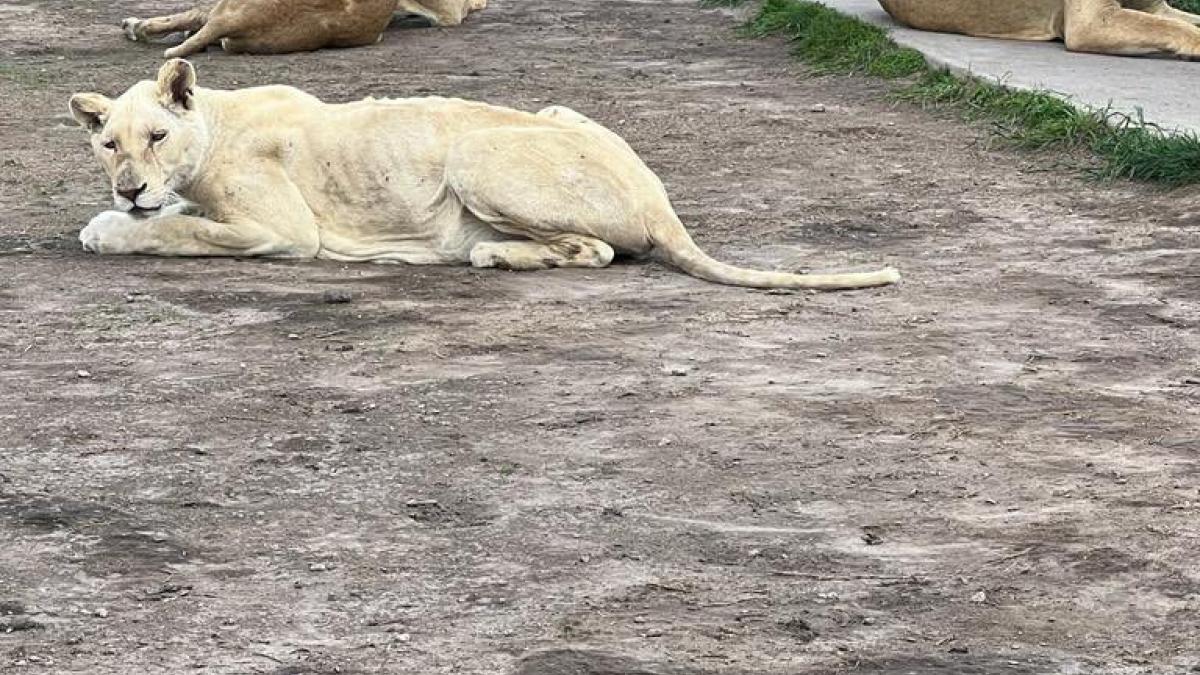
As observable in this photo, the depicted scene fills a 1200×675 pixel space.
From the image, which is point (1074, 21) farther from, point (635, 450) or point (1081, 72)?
point (635, 450)

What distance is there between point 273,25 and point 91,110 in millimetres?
5283

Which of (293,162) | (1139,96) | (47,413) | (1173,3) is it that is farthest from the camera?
(1173,3)

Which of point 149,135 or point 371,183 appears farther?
point 371,183

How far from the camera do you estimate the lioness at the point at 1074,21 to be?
1137 centimetres

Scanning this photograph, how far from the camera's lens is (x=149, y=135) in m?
7.27

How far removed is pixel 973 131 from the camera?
9.97 meters

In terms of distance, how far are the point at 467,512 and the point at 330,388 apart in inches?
43.2

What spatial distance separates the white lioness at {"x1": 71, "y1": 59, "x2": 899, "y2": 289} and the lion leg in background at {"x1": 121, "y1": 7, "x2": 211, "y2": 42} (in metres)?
5.12

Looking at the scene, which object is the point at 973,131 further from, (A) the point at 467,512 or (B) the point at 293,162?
(A) the point at 467,512

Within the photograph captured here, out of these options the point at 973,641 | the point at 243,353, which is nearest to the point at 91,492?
the point at 243,353

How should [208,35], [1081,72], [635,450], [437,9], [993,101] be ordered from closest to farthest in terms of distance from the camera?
[635,450]
[993,101]
[1081,72]
[208,35]
[437,9]

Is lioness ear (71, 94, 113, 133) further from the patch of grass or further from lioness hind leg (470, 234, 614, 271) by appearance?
the patch of grass

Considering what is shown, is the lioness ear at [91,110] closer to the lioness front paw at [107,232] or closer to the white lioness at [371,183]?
the white lioness at [371,183]

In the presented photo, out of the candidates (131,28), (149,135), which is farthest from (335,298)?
(131,28)
